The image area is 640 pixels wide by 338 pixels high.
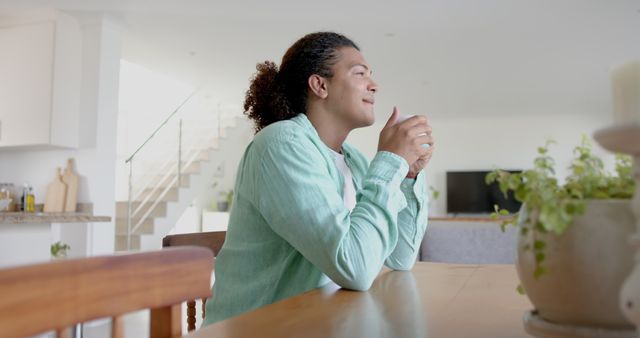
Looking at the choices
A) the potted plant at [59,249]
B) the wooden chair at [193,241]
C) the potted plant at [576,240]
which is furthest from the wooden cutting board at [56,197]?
the potted plant at [576,240]

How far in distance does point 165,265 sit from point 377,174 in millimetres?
618

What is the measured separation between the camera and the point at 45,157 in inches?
176

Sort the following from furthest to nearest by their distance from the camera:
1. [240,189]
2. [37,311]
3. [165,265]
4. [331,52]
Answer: [331,52], [240,189], [165,265], [37,311]

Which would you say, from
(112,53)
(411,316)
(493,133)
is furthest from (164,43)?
(493,133)

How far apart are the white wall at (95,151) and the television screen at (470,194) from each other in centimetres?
682

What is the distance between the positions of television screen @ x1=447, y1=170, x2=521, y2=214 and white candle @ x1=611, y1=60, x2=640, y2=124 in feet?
32.0

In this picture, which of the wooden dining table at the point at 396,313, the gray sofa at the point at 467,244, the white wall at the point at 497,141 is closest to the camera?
the wooden dining table at the point at 396,313

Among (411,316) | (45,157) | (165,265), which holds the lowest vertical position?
(411,316)

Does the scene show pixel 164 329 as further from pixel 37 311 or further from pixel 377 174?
pixel 377 174

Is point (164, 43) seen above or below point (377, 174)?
above

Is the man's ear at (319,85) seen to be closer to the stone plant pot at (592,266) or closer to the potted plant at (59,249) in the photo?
the stone plant pot at (592,266)

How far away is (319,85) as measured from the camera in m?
1.39

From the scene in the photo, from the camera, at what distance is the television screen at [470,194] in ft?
32.5

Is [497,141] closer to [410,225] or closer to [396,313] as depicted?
[410,225]
